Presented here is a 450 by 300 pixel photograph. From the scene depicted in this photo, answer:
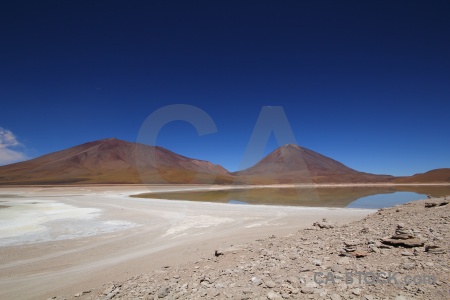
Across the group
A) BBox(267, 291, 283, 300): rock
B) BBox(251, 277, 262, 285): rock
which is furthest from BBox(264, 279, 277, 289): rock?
BBox(267, 291, 283, 300): rock

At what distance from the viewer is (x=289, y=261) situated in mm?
6859

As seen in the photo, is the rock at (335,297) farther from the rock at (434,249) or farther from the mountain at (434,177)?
the mountain at (434,177)

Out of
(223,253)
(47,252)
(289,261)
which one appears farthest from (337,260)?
(47,252)

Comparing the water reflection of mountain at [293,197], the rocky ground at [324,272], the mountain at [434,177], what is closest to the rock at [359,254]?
the rocky ground at [324,272]

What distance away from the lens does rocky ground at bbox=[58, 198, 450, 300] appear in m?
4.92

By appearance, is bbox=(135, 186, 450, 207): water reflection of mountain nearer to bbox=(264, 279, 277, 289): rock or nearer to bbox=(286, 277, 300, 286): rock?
bbox=(286, 277, 300, 286): rock

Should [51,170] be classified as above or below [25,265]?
above

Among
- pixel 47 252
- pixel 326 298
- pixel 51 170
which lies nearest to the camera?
pixel 326 298

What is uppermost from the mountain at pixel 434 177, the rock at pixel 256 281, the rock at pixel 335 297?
the mountain at pixel 434 177

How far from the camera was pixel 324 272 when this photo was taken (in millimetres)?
5844

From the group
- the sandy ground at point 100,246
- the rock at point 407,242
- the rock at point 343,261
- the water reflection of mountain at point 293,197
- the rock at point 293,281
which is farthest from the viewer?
the water reflection of mountain at point 293,197

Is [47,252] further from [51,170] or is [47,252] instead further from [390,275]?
[51,170]

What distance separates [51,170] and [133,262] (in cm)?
20953

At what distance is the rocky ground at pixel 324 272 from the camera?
492 centimetres
